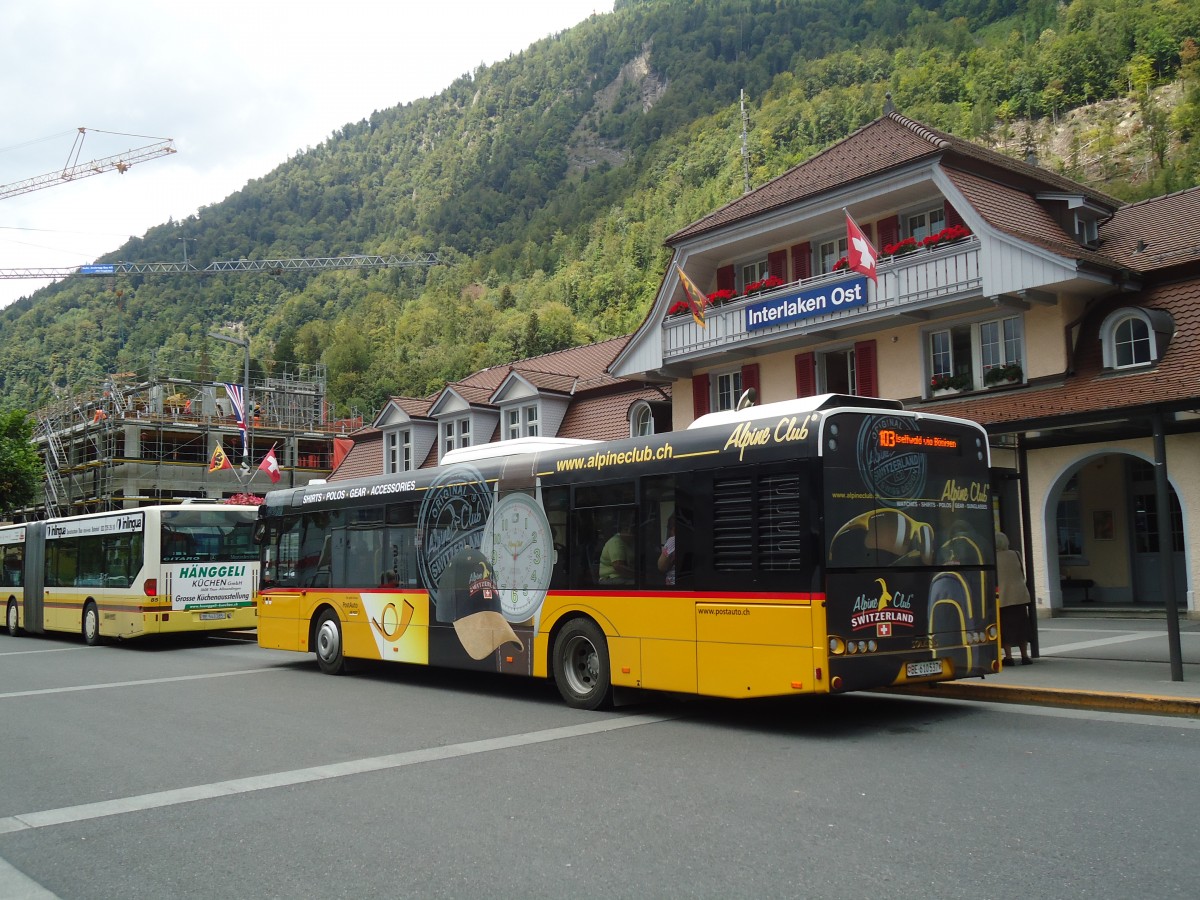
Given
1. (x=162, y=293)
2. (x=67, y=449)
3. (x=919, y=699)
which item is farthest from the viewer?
(x=162, y=293)

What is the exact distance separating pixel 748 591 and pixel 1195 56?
10512 centimetres

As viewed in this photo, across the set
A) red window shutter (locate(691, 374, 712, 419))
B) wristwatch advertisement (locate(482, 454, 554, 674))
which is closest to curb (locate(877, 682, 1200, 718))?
wristwatch advertisement (locate(482, 454, 554, 674))

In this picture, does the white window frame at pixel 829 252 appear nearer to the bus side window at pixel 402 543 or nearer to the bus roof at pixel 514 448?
the bus roof at pixel 514 448

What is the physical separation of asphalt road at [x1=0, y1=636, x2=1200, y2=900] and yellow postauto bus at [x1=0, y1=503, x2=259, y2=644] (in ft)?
29.2

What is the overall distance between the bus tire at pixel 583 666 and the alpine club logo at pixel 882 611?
290cm

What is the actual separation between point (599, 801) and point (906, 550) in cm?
430

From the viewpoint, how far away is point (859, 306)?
2353cm

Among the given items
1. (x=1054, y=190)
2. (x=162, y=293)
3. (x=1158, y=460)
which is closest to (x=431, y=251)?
(x=162, y=293)

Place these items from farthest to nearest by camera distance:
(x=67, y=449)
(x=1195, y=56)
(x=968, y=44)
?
(x=968, y=44) < (x=1195, y=56) < (x=67, y=449)

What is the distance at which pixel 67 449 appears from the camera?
Result: 2393 inches

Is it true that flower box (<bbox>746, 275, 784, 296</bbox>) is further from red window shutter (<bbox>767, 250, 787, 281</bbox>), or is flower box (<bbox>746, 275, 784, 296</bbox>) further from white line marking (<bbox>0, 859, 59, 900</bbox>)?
white line marking (<bbox>0, 859, 59, 900</bbox>)

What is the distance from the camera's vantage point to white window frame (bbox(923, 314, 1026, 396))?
873 inches

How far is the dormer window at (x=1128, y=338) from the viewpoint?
65.5ft

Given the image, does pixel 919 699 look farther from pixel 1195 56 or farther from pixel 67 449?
pixel 1195 56
